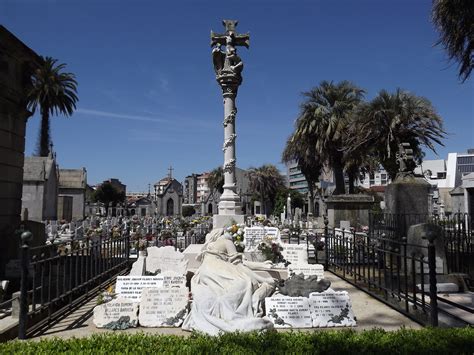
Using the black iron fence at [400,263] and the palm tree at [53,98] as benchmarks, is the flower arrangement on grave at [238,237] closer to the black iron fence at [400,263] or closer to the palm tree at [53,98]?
the black iron fence at [400,263]

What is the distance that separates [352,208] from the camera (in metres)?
18.9

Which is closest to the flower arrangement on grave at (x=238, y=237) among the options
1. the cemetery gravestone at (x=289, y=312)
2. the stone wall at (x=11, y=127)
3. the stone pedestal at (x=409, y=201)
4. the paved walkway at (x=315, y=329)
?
the paved walkway at (x=315, y=329)

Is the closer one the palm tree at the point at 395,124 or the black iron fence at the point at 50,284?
the black iron fence at the point at 50,284

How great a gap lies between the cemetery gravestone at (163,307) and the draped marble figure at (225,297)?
22 cm

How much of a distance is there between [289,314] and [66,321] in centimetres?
373

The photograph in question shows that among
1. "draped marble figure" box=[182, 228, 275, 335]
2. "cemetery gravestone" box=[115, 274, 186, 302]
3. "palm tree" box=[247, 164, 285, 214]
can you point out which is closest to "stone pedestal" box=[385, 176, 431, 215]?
"draped marble figure" box=[182, 228, 275, 335]

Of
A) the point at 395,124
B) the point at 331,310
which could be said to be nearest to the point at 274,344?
the point at 331,310

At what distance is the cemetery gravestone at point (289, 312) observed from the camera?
586 centimetres

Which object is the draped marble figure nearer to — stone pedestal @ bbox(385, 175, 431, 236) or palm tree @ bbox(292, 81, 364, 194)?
stone pedestal @ bbox(385, 175, 431, 236)

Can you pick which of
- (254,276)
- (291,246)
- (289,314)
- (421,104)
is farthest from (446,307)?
(421,104)

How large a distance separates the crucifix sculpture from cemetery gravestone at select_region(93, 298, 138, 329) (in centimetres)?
803

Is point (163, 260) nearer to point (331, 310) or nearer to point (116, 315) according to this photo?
point (116, 315)

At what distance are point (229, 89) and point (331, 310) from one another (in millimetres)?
10751

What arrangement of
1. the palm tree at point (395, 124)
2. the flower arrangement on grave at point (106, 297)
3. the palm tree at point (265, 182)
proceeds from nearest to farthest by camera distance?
1. the flower arrangement on grave at point (106, 297)
2. the palm tree at point (395, 124)
3. the palm tree at point (265, 182)
